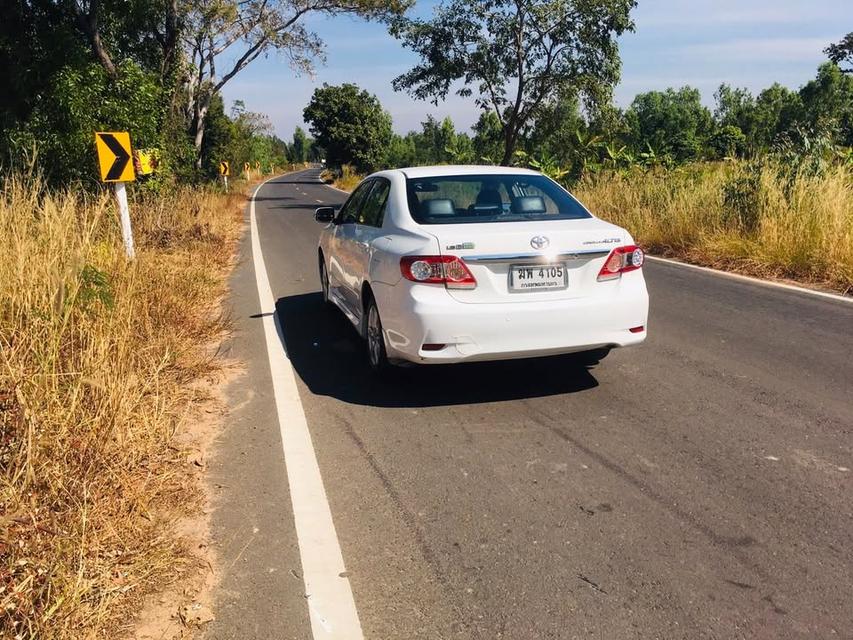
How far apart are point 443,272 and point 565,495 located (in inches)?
66.6

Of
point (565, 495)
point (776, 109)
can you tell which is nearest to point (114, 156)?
point (565, 495)

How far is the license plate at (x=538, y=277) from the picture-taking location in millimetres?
4605

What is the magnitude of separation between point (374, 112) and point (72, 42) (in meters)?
46.7

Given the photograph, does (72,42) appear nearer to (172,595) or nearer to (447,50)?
(447,50)

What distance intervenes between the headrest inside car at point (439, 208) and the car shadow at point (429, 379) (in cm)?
118

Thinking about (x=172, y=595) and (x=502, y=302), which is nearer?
(x=172, y=595)

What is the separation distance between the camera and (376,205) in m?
5.89

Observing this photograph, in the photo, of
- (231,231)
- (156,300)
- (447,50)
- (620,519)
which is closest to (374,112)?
(447,50)

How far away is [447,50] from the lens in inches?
997

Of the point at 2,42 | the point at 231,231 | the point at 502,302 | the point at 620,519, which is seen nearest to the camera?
the point at 620,519

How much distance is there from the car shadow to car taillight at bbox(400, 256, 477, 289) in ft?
2.91

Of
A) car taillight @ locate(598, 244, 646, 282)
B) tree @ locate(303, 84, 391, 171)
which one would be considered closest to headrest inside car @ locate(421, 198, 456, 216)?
car taillight @ locate(598, 244, 646, 282)

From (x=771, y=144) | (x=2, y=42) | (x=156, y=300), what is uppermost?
(x=2, y=42)

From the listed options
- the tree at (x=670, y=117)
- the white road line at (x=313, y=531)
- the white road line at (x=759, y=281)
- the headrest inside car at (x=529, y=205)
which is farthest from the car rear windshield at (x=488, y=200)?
the tree at (x=670, y=117)
